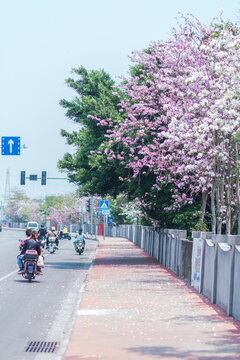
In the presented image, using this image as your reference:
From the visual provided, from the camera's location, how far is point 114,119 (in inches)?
1287

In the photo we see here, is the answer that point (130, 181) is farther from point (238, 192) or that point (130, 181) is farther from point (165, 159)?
point (238, 192)

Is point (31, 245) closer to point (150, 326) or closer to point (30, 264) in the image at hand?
point (30, 264)

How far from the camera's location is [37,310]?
15297mm

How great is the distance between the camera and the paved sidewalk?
9.76 m

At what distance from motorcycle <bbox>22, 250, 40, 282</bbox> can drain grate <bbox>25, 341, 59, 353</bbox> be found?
11.5m

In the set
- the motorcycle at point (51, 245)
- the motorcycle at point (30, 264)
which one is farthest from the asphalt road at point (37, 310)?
the motorcycle at point (51, 245)

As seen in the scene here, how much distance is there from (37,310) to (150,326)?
12.3ft

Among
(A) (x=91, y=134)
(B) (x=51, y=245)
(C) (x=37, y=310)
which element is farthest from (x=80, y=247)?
(C) (x=37, y=310)

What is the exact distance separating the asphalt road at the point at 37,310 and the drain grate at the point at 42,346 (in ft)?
0.32

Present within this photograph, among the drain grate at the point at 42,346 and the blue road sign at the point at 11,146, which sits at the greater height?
the blue road sign at the point at 11,146

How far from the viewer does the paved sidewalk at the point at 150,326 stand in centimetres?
976

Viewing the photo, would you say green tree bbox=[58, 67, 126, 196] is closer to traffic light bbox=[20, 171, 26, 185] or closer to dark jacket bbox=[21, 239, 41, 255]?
dark jacket bbox=[21, 239, 41, 255]

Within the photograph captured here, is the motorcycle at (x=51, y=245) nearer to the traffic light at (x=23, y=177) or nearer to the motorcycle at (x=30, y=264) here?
the motorcycle at (x=30, y=264)

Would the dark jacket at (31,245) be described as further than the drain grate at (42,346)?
Yes
